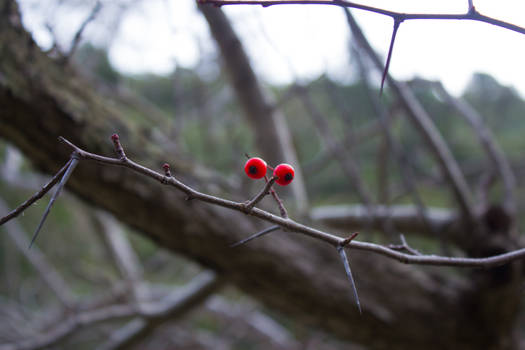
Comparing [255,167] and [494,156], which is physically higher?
[494,156]

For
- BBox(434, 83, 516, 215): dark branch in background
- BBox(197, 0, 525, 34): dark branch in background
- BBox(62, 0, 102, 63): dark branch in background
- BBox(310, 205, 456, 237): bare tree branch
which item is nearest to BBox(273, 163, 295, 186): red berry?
BBox(197, 0, 525, 34): dark branch in background

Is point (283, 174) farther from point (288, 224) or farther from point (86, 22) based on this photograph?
point (86, 22)

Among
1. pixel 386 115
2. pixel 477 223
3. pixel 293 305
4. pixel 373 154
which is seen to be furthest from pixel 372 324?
pixel 373 154

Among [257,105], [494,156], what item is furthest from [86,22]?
[494,156]

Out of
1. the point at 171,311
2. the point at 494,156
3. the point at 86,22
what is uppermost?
the point at 494,156

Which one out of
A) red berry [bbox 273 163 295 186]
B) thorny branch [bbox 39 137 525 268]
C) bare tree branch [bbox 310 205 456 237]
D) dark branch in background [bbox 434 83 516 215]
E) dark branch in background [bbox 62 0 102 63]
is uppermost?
dark branch in background [bbox 434 83 516 215]

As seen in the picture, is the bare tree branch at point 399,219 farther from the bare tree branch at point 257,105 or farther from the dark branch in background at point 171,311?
the dark branch in background at point 171,311

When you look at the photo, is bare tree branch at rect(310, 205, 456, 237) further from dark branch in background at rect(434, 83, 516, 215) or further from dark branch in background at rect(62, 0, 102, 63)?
dark branch in background at rect(62, 0, 102, 63)

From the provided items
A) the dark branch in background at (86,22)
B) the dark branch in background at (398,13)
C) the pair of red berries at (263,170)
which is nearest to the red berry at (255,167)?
the pair of red berries at (263,170)

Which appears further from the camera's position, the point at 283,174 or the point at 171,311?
the point at 171,311

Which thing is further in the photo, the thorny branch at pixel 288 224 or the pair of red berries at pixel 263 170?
the pair of red berries at pixel 263 170
